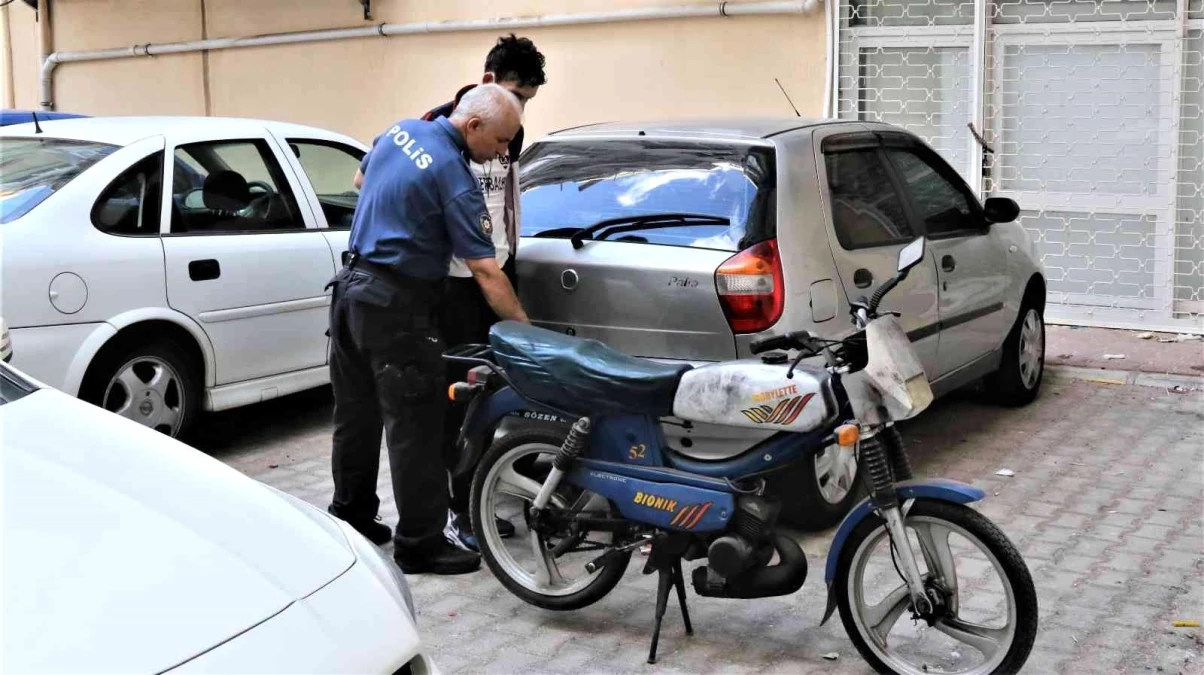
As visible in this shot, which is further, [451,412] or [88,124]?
[88,124]

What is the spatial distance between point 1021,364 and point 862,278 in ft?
7.59

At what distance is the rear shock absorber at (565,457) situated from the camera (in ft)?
14.3

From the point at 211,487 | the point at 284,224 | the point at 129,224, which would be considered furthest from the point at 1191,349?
the point at 211,487

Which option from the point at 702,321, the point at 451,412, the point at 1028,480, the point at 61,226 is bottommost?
the point at 1028,480

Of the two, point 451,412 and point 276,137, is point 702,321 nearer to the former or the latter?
point 451,412

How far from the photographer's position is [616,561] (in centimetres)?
442

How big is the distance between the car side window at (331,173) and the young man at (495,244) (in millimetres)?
2077

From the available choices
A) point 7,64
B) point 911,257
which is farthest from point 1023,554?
point 7,64

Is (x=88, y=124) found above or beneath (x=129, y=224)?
above

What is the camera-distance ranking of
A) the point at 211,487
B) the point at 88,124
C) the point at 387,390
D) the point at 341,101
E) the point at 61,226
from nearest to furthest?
the point at 211,487, the point at 387,390, the point at 61,226, the point at 88,124, the point at 341,101

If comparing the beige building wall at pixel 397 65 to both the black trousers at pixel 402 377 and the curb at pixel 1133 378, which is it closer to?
the curb at pixel 1133 378

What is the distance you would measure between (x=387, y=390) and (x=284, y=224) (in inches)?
95.8

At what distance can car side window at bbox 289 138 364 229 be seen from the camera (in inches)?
286

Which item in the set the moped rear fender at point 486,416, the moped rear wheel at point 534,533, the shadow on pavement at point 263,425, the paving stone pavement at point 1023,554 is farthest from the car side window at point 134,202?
the moped rear wheel at point 534,533
